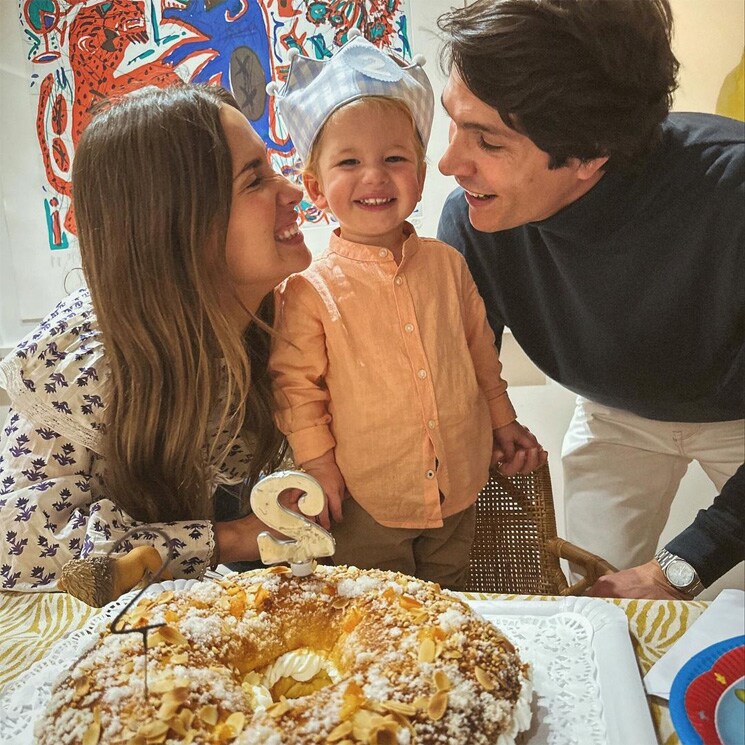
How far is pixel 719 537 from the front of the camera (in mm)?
698

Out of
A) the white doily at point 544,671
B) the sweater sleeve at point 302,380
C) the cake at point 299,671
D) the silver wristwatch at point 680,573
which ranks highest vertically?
the sweater sleeve at point 302,380

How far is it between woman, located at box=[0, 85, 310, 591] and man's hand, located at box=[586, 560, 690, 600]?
1.22 ft

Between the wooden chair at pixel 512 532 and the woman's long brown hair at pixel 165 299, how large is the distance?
1.06 feet

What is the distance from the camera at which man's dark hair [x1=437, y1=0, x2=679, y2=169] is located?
0.64 metres

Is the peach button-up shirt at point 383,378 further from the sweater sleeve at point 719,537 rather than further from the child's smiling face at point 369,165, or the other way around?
the sweater sleeve at point 719,537

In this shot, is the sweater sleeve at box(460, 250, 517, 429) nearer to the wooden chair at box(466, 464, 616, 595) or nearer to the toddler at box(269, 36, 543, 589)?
the toddler at box(269, 36, 543, 589)

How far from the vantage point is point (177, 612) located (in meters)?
0.55

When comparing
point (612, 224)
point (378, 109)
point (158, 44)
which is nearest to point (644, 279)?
point (612, 224)

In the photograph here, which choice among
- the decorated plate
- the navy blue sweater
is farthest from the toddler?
the decorated plate

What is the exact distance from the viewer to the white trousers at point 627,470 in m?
0.74

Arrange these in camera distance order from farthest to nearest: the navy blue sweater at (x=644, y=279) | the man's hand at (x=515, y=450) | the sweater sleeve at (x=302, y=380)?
1. the man's hand at (x=515, y=450)
2. the sweater sleeve at (x=302, y=380)
3. the navy blue sweater at (x=644, y=279)

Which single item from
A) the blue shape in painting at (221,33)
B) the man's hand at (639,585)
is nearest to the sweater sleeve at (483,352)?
the man's hand at (639,585)

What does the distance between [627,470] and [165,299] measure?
1.95 ft

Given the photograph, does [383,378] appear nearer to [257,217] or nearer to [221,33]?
[257,217]
